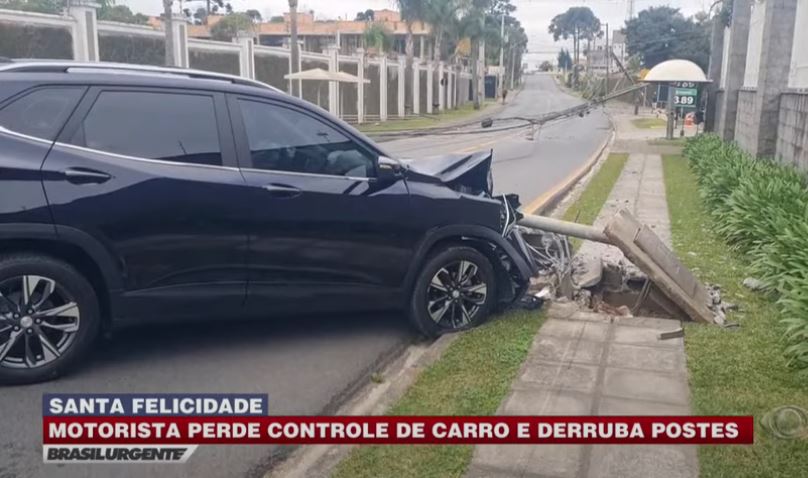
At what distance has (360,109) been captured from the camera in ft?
145

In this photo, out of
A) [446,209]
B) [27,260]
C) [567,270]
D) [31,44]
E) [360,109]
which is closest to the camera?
[27,260]

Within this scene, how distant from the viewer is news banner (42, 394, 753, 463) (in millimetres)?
4168

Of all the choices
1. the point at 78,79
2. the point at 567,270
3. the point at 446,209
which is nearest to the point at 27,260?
the point at 78,79

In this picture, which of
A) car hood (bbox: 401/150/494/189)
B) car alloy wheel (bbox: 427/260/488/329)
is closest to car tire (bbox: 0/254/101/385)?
car alloy wheel (bbox: 427/260/488/329)

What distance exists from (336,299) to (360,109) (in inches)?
1551

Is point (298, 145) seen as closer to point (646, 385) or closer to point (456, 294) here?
point (456, 294)

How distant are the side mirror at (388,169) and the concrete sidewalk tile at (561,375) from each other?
5.05 feet

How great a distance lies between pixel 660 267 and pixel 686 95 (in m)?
22.9

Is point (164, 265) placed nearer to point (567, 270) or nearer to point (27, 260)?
A: point (27, 260)

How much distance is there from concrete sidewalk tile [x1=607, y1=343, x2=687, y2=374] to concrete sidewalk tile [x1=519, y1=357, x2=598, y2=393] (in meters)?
0.26

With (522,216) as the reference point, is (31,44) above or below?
above

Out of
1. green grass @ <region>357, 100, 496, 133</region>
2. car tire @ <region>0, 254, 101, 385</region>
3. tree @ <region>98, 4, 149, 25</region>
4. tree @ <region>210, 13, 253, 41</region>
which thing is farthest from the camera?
tree @ <region>210, 13, 253, 41</region>

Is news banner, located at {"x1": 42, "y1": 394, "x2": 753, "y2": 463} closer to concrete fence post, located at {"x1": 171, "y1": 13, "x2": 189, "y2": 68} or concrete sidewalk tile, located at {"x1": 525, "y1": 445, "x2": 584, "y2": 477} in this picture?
concrete sidewalk tile, located at {"x1": 525, "y1": 445, "x2": 584, "y2": 477}

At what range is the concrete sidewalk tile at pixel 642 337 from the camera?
18.9ft
